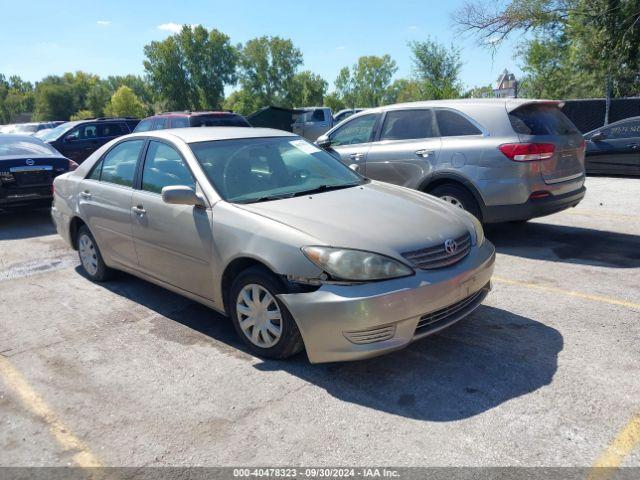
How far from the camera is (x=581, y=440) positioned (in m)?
2.77

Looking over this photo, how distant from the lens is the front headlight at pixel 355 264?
3314 mm

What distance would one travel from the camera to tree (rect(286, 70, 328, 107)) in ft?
298

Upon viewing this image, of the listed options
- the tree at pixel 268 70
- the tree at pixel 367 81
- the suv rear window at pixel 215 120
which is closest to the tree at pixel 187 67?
the tree at pixel 268 70

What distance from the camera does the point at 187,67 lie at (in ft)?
273

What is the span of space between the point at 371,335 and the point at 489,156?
144 inches

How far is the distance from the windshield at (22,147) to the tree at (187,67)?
74.1m

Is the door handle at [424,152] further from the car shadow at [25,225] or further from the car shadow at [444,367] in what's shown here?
the car shadow at [25,225]

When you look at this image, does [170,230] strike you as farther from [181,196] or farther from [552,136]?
[552,136]

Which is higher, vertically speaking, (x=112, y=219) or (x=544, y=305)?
(x=112, y=219)

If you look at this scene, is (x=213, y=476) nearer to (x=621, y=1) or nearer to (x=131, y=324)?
(x=131, y=324)

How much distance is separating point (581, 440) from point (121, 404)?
2.60 m

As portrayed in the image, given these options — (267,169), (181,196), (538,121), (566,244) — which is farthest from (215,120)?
(181,196)

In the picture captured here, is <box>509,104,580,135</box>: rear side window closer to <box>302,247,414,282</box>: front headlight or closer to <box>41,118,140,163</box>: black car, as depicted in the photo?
<box>302,247,414,282</box>: front headlight

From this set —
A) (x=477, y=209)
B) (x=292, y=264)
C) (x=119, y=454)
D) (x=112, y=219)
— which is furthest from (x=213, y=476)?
(x=477, y=209)
